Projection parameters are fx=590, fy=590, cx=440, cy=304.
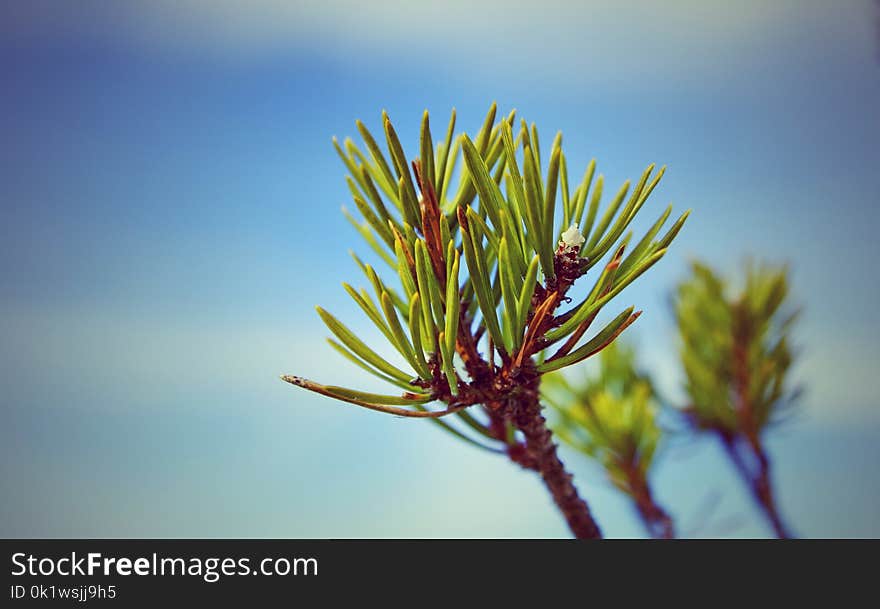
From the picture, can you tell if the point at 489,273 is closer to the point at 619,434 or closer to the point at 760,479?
the point at 619,434

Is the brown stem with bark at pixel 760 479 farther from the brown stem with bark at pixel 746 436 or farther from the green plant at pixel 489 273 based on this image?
the green plant at pixel 489 273

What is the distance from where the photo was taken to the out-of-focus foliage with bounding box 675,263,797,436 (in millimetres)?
455

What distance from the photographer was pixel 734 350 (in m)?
0.47

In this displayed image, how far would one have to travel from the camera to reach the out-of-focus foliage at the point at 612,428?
0.40 meters

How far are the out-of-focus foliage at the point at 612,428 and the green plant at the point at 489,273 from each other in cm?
19
